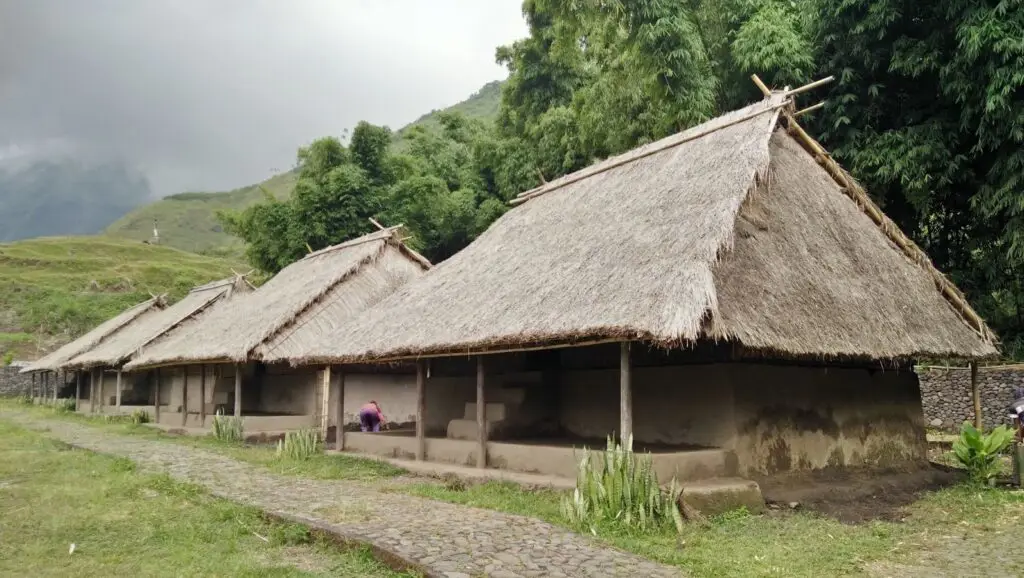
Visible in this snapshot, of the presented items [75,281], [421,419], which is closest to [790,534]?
[421,419]

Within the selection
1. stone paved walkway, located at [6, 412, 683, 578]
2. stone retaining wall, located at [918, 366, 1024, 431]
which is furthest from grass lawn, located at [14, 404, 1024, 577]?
stone retaining wall, located at [918, 366, 1024, 431]

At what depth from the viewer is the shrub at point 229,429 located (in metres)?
15.2

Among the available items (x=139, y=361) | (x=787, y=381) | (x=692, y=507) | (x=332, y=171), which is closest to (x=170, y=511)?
(x=692, y=507)

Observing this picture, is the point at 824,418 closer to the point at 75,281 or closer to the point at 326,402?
the point at 326,402

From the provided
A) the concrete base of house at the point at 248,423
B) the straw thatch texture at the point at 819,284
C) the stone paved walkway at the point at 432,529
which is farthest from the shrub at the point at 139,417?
the straw thatch texture at the point at 819,284

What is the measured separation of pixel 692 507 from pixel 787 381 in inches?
111

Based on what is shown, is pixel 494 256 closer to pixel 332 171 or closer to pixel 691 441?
pixel 691 441

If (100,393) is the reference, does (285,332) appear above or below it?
above

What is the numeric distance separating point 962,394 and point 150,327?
22.5 m

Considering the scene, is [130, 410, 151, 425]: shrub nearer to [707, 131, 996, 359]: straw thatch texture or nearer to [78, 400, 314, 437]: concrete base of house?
[78, 400, 314, 437]: concrete base of house

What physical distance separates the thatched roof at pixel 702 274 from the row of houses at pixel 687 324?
31mm

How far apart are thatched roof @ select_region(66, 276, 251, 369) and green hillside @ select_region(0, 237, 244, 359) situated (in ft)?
54.0

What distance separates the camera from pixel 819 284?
9102 mm

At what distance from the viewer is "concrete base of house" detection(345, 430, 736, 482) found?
803cm
